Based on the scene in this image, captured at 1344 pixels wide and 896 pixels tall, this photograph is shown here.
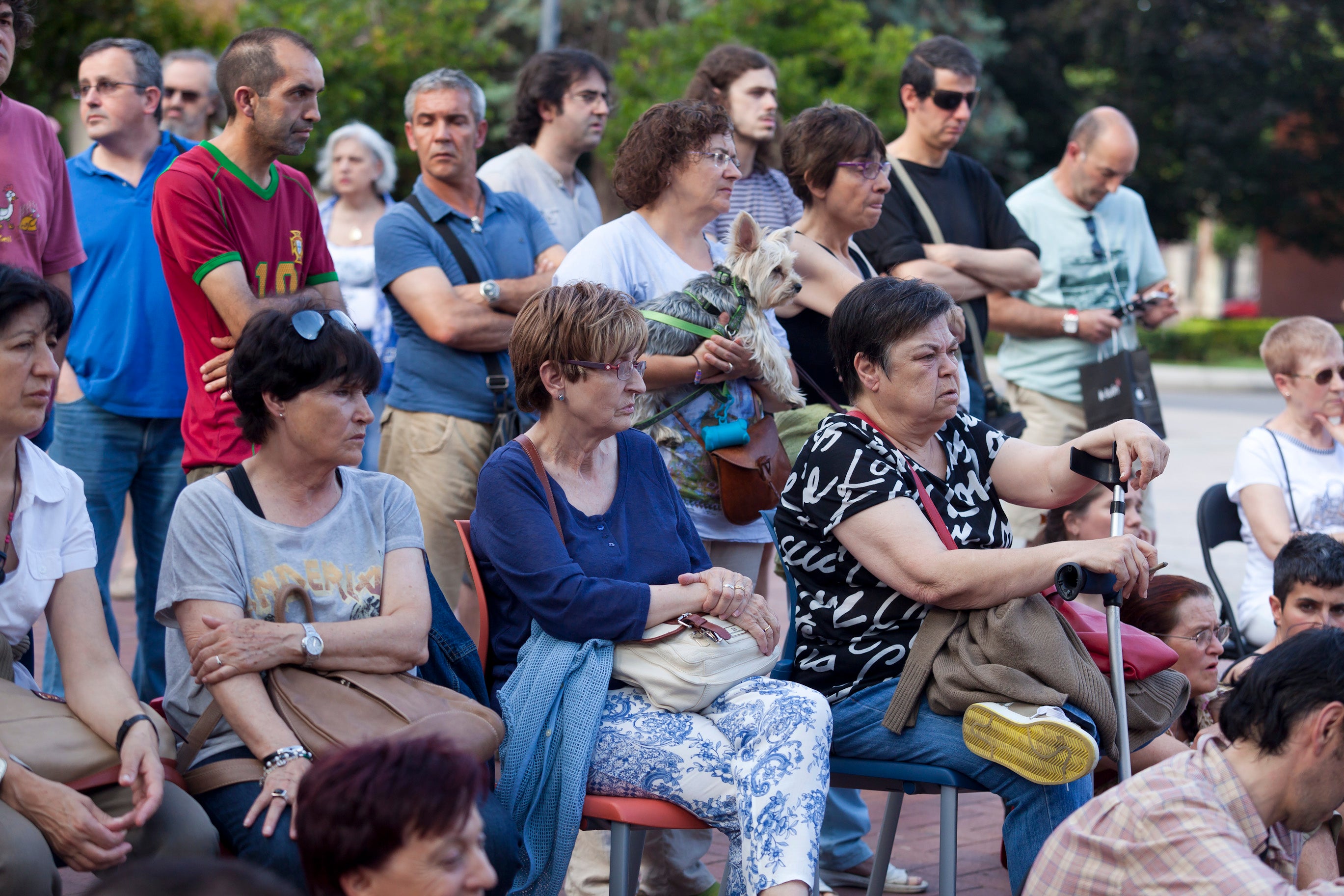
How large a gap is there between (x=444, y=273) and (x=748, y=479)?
1.43 meters

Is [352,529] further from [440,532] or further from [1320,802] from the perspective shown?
[1320,802]

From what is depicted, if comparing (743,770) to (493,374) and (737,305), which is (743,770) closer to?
(737,305)

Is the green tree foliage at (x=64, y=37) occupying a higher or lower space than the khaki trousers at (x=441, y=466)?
higher

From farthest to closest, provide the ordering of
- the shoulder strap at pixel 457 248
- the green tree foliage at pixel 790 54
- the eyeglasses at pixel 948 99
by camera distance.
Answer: the green tree foliage at pixel 790 54 < the eyeglasses at pixel 948 99 < the shoulder strap at pixel 457 248

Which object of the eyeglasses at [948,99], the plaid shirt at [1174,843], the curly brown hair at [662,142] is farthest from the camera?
the eyeglasses at [948,99]

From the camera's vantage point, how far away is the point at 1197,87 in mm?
26938

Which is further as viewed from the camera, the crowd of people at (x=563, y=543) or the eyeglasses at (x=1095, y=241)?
the eyeglasses at (x=1095, y=241)

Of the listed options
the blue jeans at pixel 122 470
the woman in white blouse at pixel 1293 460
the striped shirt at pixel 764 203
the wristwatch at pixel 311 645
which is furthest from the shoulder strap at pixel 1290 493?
the blue jeans at pixel 122 470

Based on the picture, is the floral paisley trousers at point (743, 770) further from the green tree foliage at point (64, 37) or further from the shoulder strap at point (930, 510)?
the green tree foliage at point (64, 37)

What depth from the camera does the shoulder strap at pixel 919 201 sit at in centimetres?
532

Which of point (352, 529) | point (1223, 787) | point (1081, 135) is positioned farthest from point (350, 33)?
point (1223, 787)

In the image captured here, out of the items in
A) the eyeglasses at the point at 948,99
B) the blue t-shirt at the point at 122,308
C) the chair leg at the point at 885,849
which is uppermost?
the eyeglasses at the point at 948,99

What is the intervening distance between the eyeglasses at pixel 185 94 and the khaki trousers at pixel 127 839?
4503mm

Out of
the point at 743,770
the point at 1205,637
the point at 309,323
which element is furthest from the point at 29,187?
the point at 1205,637
